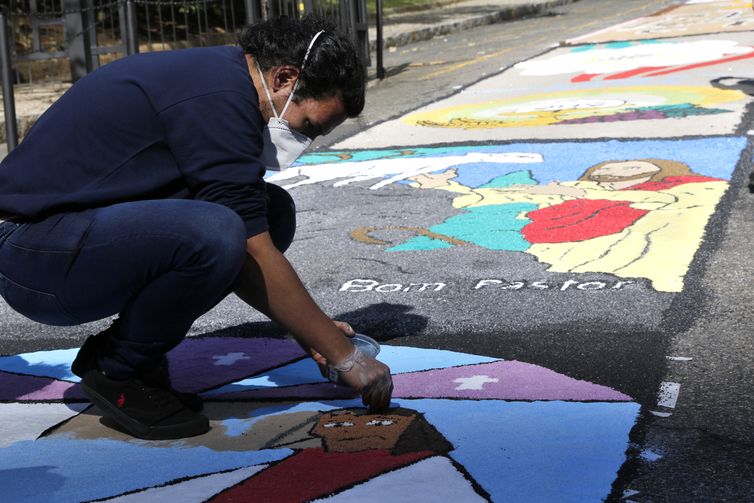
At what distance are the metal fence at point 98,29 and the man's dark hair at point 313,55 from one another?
460 cm

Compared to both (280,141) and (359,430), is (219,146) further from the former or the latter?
(359,430)

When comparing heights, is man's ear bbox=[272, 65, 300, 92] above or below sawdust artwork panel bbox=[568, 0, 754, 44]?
above

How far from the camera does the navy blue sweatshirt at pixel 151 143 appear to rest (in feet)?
8.54

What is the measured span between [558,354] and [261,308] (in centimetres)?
100

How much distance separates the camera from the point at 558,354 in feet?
11.0

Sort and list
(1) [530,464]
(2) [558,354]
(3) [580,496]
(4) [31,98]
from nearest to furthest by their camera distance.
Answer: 1. (3) [580,496]
2. (1) [530,464]
3. (2) [558,354]
4. (4) [31,98]

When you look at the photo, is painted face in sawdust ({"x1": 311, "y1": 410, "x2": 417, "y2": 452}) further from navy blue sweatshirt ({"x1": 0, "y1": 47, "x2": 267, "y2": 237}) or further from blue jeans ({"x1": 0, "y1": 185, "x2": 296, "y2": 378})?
navy blue sweatshirt ({"x1": 0, "y1": 47, "x2": 267, "y2": 237})

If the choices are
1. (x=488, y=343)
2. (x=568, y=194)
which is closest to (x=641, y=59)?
(x=568, y=194)

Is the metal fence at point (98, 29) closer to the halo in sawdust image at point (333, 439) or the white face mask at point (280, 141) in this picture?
the halo in sawdust image at point (333, 439)

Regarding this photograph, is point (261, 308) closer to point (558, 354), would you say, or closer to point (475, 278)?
point (558, 354)

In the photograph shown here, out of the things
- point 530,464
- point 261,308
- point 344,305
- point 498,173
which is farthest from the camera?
point 498,173

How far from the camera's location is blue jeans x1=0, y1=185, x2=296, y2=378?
2.61 m

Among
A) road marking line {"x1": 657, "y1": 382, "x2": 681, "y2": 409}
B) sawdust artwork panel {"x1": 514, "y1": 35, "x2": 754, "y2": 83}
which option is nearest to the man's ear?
road marking line {"x1": 657, "y1": 382, "x2": 681, "y2": 409}

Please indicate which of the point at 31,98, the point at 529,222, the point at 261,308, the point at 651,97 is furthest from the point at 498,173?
the point at 31,98
